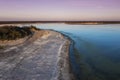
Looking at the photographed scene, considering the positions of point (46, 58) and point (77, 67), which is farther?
point (46, 58)

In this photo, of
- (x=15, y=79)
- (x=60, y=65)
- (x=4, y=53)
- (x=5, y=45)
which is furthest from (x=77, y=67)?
(x=5, y=45)

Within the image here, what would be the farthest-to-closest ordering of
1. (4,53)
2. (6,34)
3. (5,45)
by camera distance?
(6,34)
(5,45)
(4,53)

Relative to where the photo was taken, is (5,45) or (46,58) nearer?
(46,58)

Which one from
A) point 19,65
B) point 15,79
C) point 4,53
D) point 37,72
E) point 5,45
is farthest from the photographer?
point 5,45

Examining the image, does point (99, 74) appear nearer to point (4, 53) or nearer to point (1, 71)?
point (1, 71)

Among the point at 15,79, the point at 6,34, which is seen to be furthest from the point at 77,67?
the point at 6,34

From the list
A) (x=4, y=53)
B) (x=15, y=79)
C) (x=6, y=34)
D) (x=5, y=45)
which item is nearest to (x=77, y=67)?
(x=15, y=79)

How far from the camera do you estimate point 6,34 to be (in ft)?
77.7

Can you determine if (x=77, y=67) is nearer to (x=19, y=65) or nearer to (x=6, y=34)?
(x=19, y=65)

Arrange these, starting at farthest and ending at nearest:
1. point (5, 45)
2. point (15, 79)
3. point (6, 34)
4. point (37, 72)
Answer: point (6, 34) → point (5, 45) → point (37, 72) → point (15, 79)

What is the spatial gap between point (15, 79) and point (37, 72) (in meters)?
1.62

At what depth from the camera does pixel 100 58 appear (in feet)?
54.9

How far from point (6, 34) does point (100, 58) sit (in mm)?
12133

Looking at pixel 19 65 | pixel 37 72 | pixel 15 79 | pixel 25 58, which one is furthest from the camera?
pixel 25 58
